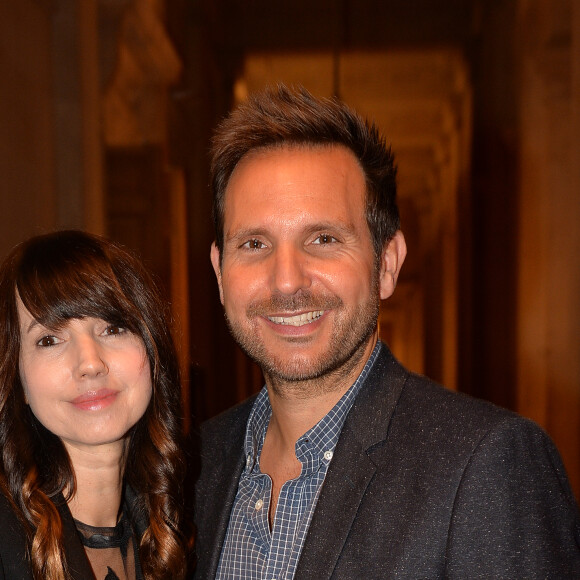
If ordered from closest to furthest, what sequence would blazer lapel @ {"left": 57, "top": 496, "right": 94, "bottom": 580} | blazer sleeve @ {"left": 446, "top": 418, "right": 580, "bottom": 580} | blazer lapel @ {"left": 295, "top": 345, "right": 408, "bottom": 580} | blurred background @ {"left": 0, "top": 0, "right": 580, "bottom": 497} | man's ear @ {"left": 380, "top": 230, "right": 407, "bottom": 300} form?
blazer sleeve @ {"left": 446, "top": 418, "right": 580, "bottom": 580} → blazer lapel @ {"left": 295, "top": 345, "right": 408, "bottom": 580} → blazer lapel @ {"left": 57, "top": 496, "right": 94, "bottom": 580} → man's ear @ {"left": 380, "top": 230, "right": 407, "bottom": 300} → blurred background @ {"left": 0, "top": 0, "right": 580, "bottom": 497}

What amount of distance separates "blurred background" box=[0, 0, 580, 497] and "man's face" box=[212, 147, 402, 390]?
1889 millimetres

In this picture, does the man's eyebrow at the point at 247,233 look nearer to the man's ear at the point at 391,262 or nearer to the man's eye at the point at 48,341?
the man's ear at the point at 391,262

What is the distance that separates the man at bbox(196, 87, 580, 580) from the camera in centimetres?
138

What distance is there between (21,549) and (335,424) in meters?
0.70

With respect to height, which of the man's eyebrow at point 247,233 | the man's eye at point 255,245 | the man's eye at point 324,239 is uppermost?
the man's eyebrow at point 247,233

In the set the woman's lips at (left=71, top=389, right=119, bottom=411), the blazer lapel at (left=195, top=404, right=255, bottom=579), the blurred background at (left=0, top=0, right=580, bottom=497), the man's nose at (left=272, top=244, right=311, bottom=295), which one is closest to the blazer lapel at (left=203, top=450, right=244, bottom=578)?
the blazer lapel at (left=195, top=404, right=255, bottom=579)

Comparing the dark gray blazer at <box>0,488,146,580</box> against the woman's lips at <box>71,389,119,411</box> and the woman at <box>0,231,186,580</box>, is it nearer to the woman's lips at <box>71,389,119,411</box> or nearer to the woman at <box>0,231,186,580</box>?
the woman at <box>0,231,186,580</box>

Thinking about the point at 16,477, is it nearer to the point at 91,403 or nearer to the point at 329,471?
the point at 91,403

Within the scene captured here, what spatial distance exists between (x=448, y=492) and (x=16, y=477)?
93 centimetres

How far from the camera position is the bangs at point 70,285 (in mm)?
1621

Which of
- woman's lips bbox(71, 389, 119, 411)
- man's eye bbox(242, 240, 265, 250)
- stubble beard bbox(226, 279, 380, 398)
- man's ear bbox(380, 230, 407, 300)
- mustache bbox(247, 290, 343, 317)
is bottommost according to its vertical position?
woman's lips bbox(71, 389, 119, 411)

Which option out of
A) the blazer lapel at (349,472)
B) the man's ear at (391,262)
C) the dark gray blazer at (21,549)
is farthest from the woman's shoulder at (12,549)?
the man's ear at (391,262)

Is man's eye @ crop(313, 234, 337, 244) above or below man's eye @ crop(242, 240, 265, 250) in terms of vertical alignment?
above

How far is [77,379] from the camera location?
1.62 metres
